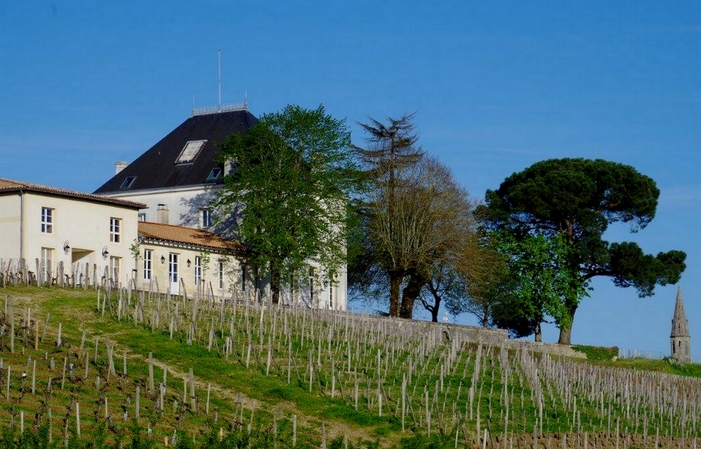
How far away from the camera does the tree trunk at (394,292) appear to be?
79562 mm

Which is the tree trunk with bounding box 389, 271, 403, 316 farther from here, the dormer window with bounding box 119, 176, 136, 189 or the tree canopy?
the dormer window with bounding box 119, 176, 136, 189

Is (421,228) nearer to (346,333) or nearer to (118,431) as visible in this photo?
(346,333)

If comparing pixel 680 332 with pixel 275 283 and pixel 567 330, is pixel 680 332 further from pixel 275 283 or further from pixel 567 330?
pixel 275 283

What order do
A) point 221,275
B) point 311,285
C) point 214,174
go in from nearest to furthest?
point 221,275 → point 311,285 → point 214,174

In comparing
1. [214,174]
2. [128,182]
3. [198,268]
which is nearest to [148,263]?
[198,268]

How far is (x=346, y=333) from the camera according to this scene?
56.7 m

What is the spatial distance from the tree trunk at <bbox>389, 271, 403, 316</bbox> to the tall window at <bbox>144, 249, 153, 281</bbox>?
614 inches

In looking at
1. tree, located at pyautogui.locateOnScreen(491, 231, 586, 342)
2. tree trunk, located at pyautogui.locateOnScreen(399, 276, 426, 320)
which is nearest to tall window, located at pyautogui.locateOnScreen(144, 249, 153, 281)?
tree trunk, located at pyautogui.locateOnScreen(399, 276, 426, 320)

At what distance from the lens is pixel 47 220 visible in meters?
64.3

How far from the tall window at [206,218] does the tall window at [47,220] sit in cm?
1482

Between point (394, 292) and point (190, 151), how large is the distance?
46.1ft

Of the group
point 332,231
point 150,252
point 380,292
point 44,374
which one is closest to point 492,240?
point 380,292

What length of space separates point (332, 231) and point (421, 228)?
7.43 metres

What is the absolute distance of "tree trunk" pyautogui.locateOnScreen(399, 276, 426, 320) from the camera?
82750 millimetres
